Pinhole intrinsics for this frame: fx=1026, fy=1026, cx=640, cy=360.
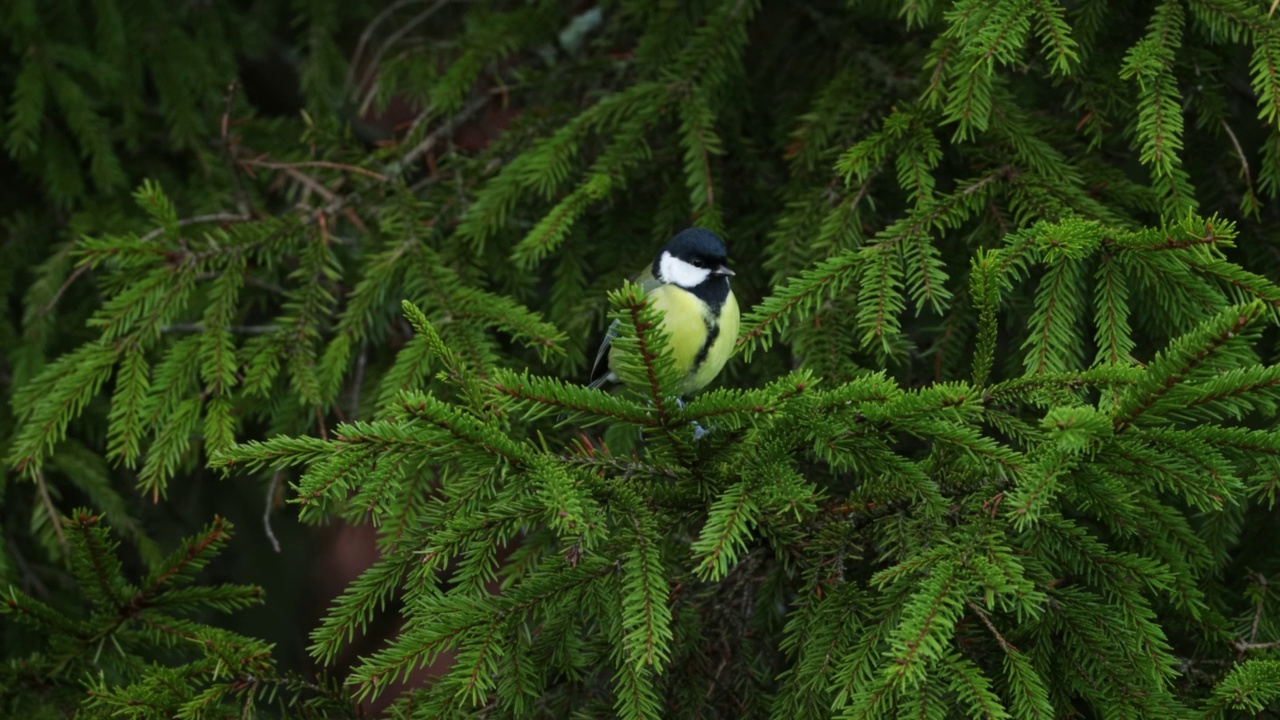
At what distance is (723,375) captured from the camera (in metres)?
2.97

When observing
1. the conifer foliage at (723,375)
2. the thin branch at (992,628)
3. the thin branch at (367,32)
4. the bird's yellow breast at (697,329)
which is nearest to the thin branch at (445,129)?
the conifer foliage at (723,375)

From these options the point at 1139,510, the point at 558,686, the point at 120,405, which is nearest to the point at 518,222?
the point at 120,405

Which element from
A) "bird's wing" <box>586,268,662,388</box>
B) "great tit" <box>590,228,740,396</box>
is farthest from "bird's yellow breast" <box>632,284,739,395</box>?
"bird's wing" <box>586,268,662,388</box>

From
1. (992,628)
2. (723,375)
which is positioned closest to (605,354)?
(723,375)

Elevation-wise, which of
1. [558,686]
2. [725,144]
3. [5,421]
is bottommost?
[5,421]

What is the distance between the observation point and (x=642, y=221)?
10.2 feet

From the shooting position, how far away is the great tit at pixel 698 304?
2666 millimetres

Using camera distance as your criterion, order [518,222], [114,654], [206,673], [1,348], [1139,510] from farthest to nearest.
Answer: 1. [1,348]
2. [518,222]
3. [114,654]
4. [206,673]
5. [1139,510]

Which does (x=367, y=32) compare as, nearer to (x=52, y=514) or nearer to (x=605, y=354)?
(x=605, y=354)

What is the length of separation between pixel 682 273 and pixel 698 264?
5 cm

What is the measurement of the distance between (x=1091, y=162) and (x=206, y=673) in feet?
7.38

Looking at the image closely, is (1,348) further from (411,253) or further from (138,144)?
(411,253)


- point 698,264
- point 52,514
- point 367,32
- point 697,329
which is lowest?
point 52,514

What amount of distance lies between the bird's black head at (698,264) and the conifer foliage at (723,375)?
3.5 inches
